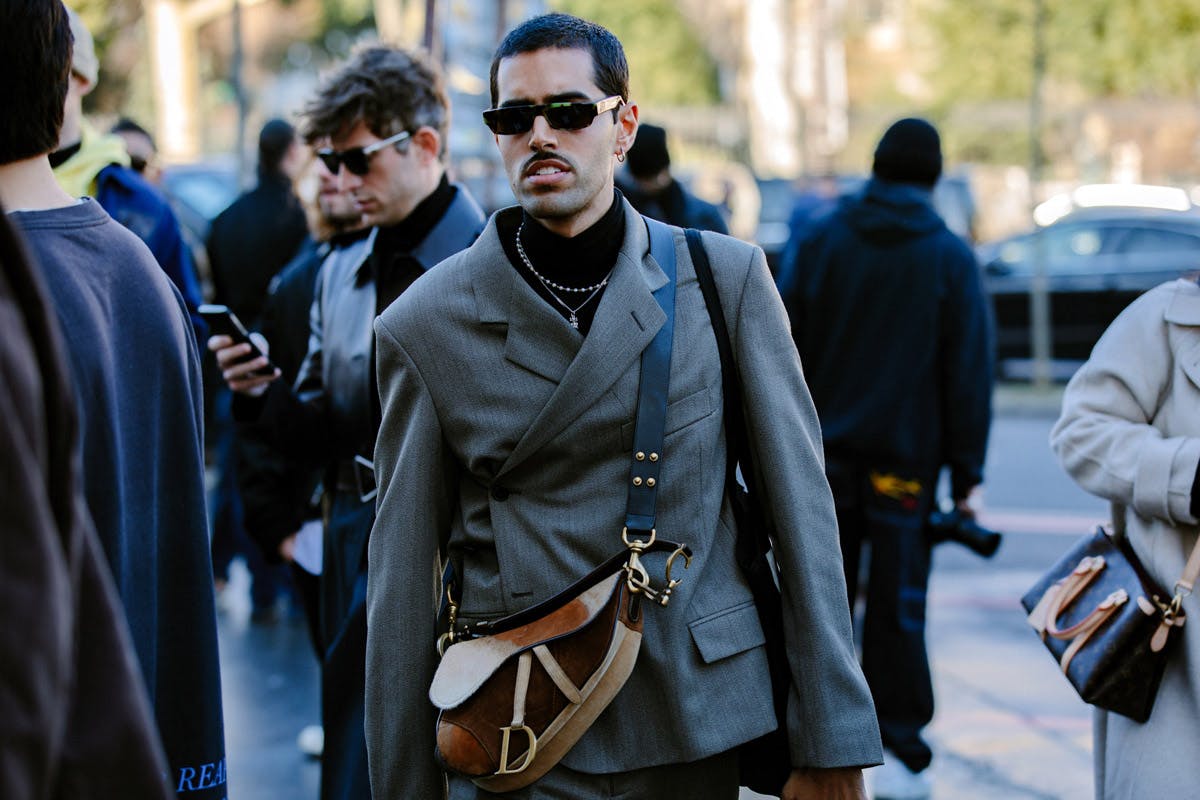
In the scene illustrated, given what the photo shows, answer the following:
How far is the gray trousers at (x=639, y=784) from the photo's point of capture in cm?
251

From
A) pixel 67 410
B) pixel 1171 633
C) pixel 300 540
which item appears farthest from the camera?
pixel 300 540

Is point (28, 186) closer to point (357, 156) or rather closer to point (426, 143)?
point (357, 156)

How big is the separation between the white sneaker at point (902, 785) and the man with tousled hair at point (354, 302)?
2089mm

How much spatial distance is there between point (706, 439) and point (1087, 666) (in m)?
1.19

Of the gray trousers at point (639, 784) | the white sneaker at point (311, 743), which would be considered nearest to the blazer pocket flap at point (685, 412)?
the gray trousers at point (639, 784)

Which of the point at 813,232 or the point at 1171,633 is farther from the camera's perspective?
the point at 813,232

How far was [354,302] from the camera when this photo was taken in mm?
3805

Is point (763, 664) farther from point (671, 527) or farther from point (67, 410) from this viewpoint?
point (67, 410)

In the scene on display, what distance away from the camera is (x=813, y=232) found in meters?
5.42

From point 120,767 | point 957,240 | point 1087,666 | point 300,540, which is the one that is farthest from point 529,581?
point 957,240

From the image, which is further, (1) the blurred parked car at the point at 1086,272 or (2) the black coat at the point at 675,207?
(1) the blurred parked car at the point at 1086,272

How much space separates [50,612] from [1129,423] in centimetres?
266

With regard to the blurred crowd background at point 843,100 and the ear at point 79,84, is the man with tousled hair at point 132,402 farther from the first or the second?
the blurred crowd background at point 843,100

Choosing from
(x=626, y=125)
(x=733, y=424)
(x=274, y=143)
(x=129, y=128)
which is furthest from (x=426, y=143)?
(x=129, y=128)
